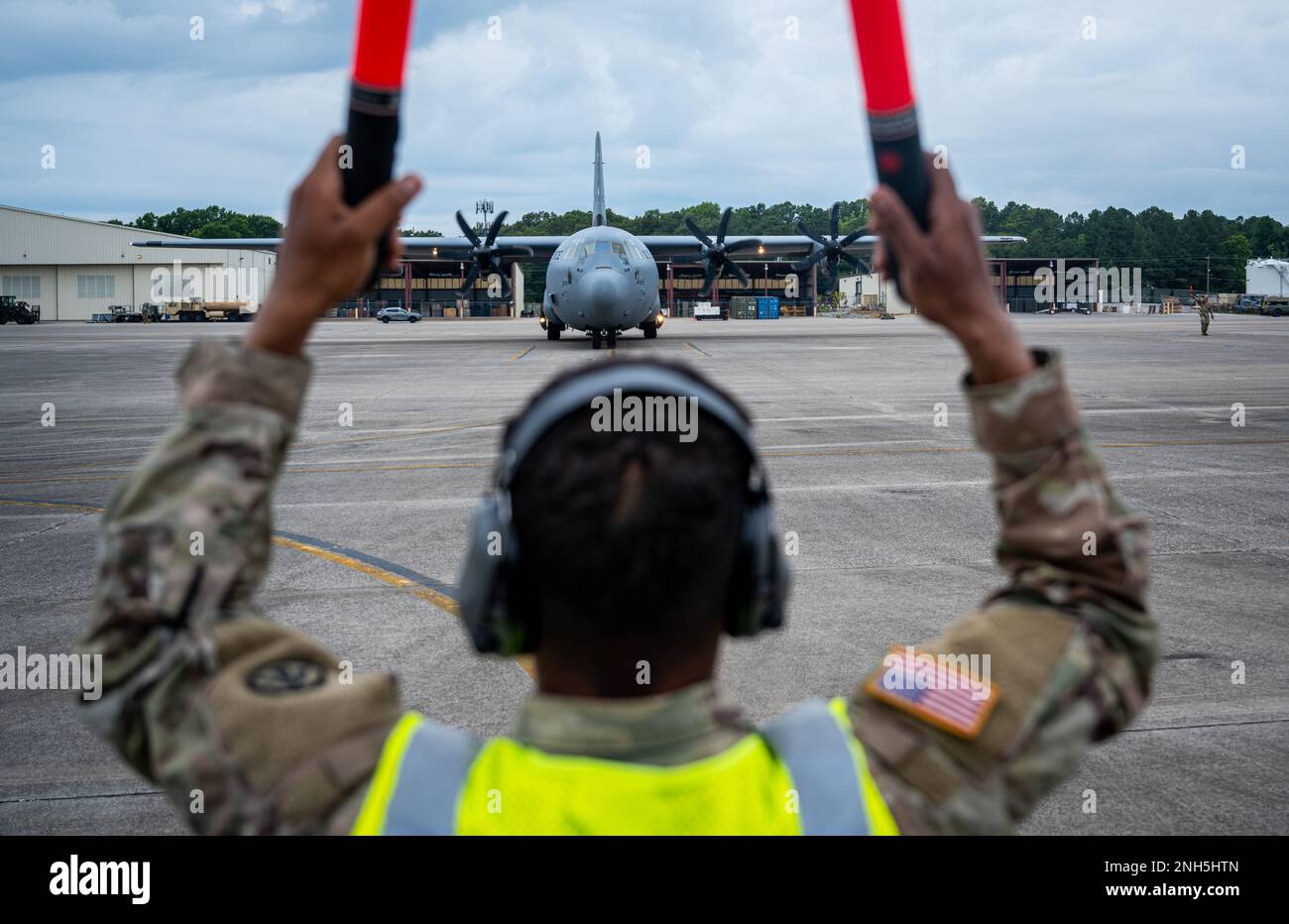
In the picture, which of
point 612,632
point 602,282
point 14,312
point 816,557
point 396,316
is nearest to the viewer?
point 612,632

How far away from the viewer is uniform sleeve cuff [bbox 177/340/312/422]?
1697mm

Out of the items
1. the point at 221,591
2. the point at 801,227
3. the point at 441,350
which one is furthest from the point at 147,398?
the point at 801,227

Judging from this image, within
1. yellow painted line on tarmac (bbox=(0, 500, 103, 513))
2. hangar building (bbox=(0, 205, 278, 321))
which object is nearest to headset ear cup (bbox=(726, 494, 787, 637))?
yellow painted line on tarmac (bbox=(0, 500, 103, 513))

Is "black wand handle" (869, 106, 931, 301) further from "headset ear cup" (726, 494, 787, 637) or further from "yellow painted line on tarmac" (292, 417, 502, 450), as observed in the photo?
"yellow painted line on tarmac" (292, 417, 502, 450)

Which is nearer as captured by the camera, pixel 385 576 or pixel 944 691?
pixel 944 691

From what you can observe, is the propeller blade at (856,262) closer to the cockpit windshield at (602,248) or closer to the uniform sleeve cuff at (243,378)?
the cockpit windshield at (602,248)

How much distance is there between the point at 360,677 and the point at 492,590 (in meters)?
0.25

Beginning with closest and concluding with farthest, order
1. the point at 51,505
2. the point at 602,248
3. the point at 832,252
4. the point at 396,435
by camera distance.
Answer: the point at 51,505 < the point at 396,435 < the point at 602,248 < the point at 832,252

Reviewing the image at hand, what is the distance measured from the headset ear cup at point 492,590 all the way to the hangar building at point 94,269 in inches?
3934

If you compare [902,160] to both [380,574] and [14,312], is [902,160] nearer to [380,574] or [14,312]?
[380,574]

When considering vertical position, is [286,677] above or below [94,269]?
below

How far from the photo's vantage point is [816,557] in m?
8.27

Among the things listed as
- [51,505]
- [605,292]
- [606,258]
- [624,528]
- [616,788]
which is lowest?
[51,505]

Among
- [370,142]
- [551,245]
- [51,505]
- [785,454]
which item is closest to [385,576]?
[51,505]
